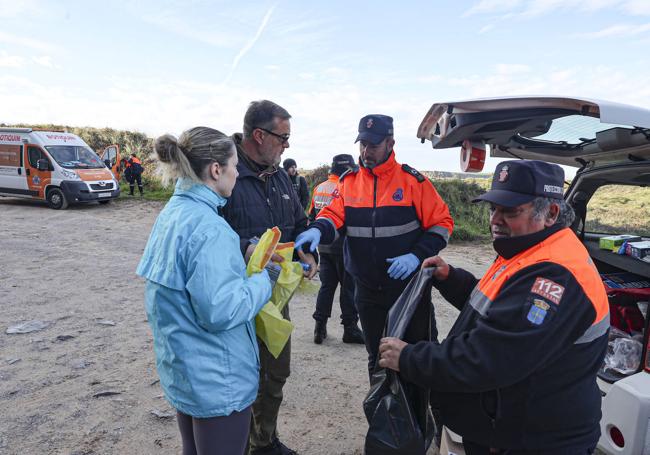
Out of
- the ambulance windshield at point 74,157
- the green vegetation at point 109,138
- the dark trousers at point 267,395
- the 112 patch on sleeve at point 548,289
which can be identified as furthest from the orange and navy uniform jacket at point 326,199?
the green vegetation at point 109,138

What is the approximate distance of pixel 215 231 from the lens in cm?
171

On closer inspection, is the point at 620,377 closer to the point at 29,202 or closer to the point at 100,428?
the point at 100,428

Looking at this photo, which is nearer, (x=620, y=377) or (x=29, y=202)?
(x=620, y=377)

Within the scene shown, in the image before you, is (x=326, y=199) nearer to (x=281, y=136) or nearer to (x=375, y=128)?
(x=375, y=128)

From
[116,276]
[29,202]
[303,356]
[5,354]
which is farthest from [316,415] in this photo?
[29,202]

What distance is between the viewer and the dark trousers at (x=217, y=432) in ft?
5.97

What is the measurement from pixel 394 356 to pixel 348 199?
1.55 meters

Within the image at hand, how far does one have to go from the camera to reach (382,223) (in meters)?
2.98

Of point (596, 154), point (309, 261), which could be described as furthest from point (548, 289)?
point (596, 154)

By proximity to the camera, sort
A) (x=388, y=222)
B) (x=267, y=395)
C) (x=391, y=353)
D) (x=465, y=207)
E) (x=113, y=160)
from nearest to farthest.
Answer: (x=391, y=353), (x=267, y=395), (x=388, y=222), (x=465, y=207), (x=113, y=160)

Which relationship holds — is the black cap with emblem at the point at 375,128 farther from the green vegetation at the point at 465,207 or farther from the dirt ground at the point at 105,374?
the green vegetation at the point at 465,207

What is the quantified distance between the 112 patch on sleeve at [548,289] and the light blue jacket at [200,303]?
40.7 inches

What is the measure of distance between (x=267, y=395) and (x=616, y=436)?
6.00 feet

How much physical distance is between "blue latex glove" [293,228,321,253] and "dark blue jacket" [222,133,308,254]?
10 centimetres
